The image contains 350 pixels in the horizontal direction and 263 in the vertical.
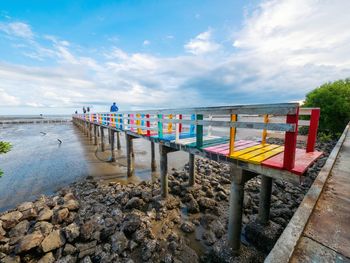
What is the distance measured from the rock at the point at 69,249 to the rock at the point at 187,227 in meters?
2.78

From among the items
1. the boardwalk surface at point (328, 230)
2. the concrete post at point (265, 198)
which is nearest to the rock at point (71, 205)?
the concrete post at point (265, 198)

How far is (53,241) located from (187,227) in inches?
135

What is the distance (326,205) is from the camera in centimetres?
309

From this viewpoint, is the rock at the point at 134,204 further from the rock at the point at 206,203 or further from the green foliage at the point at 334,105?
the green foliage at the point at 334,105

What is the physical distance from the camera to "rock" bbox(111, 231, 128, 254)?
4301 millimetres

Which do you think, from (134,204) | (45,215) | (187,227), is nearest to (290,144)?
(187,227)

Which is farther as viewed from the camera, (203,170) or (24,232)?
(203,170)

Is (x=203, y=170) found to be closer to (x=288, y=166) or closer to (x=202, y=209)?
(x=202, y=209)

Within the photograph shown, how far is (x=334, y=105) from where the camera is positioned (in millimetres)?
15984

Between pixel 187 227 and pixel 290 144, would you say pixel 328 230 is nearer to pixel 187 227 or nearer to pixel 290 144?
pixel 290 144

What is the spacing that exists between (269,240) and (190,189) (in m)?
3.34

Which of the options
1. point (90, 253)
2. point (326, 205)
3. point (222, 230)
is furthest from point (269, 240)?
point (90, 253)

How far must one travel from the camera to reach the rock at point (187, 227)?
5.09m

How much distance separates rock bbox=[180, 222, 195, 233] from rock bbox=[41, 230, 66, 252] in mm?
3108
